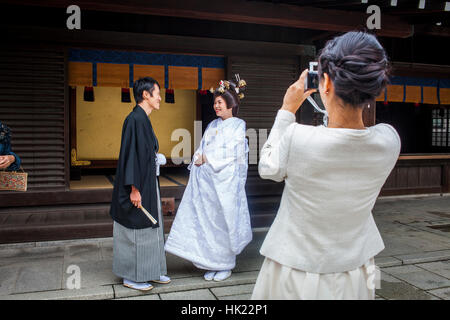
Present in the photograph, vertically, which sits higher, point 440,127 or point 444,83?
point 444,83

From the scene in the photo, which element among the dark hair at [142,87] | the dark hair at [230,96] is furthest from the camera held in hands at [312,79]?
the dark hair at [230,96]

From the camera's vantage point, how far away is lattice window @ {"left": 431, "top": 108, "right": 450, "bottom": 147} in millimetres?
12117

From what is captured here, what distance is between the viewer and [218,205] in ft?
16.2

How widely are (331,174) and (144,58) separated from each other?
606 centimetres

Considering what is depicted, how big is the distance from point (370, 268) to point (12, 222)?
6064 millimetres

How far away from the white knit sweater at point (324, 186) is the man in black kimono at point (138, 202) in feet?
9.28

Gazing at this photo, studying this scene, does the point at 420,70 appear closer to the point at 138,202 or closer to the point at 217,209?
the point at 217,209

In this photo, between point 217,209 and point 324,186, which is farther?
point 217,209

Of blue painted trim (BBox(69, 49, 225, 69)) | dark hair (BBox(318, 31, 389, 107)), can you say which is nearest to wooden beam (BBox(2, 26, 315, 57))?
blue painted trim (BBox(69, 49, 225, 69))

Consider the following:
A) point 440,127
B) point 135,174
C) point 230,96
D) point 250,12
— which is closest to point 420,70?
point 440,127

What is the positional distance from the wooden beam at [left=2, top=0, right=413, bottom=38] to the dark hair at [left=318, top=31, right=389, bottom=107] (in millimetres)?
4688

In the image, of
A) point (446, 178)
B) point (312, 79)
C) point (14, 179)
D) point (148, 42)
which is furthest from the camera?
point (446, 178)

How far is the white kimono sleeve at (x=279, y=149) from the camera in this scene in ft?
5.38

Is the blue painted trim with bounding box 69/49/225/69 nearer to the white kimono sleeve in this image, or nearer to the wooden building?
the wooden building
